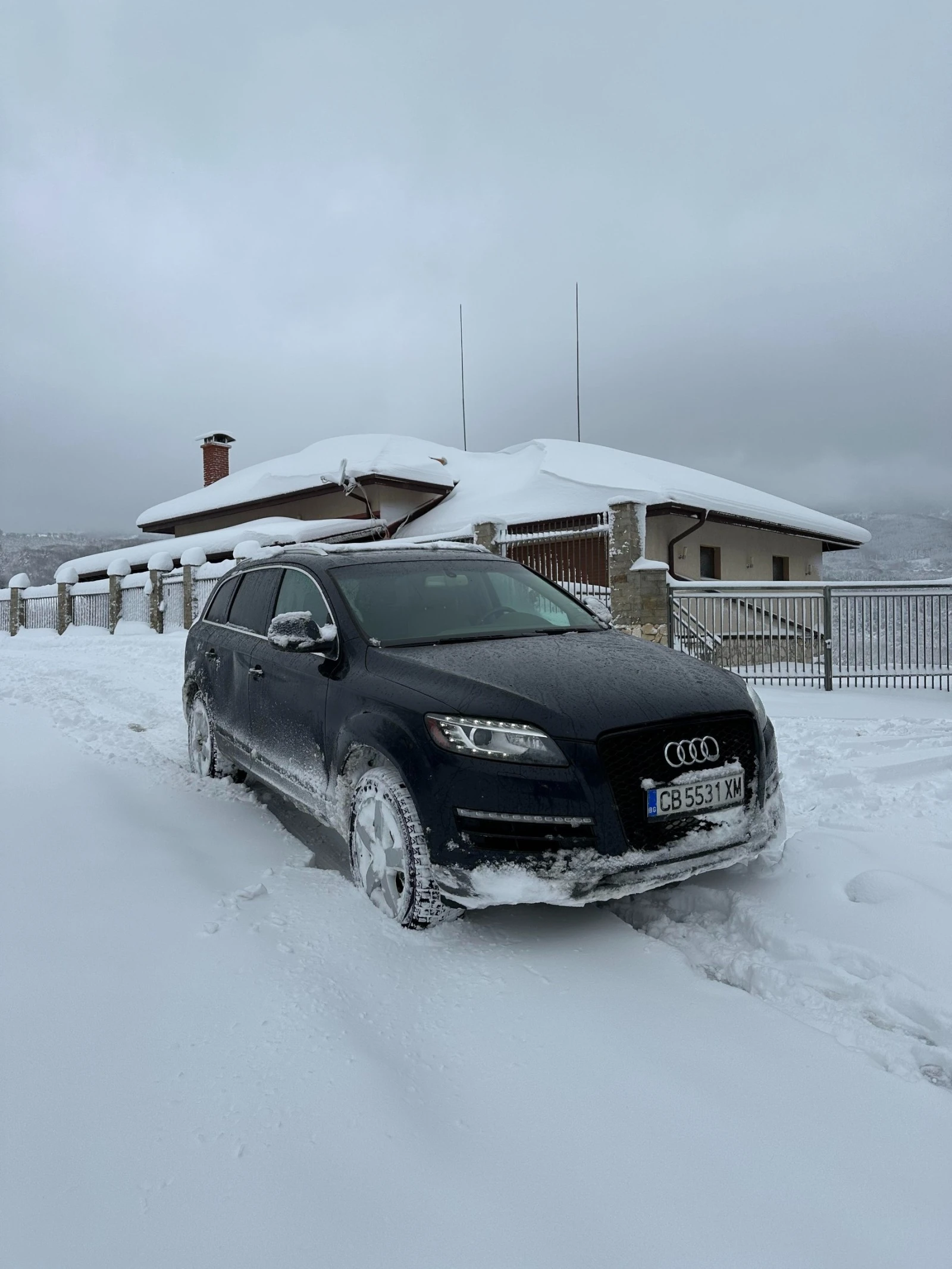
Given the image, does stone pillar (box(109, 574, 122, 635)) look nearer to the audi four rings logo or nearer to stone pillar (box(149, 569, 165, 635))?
stone pillar (box(149, 569, 165, 635))

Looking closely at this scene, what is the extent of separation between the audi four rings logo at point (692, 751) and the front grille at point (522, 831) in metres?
0.44

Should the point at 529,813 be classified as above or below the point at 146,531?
below

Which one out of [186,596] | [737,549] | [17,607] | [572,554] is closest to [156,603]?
[186,596]

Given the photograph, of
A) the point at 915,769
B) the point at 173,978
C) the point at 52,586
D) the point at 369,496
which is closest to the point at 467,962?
the point at 173,978

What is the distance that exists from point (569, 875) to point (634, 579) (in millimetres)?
9282

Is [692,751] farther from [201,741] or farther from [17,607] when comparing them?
[17,607]

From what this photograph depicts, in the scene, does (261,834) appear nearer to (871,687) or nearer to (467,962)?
(467,962)

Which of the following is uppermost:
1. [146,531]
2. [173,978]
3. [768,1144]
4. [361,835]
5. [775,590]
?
[146,531]

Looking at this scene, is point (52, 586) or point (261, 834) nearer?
point (261, 834)

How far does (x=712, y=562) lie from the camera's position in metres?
22.6

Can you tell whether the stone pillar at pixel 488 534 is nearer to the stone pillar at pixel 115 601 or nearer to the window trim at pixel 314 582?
the window trim at pixel 314 582

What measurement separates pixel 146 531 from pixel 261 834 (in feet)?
95.7

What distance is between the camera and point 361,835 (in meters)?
3.65

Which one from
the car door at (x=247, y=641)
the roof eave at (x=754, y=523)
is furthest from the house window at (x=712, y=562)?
the car door at (x=247, y=641)
